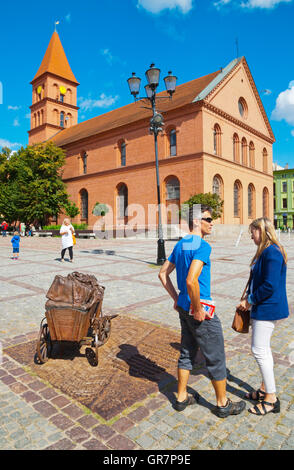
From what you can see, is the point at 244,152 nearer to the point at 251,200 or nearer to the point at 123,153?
the point at 251,200

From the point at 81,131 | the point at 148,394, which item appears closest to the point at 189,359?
the point at 148,394

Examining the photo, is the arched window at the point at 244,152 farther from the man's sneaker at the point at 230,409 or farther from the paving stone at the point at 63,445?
the paving stone at the point at 63,445

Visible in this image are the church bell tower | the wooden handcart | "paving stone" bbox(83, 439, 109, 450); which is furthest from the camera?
the church bell tower

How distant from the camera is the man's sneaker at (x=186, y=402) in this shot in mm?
2576

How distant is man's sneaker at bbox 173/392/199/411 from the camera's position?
2576 mm

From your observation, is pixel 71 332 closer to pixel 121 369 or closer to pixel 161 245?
pixel 121 369

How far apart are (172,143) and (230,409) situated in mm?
30042

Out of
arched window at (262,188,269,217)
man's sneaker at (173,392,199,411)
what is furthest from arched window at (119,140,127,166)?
man's sneaker at (173,392,199,411)

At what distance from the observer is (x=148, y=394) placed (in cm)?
283

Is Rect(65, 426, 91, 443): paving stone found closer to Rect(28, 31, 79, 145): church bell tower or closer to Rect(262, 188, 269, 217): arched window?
Rect(262, 188, 269, 217): arched window

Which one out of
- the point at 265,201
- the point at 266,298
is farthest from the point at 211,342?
the point at 265,201

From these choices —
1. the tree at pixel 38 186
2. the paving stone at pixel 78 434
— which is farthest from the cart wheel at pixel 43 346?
the tree at pixel 38 186

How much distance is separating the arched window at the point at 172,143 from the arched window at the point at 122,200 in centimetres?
712

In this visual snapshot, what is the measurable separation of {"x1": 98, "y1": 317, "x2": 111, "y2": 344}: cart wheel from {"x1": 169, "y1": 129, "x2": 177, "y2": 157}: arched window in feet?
91.8
